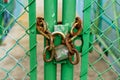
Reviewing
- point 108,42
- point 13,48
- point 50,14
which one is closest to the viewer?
point 50,14

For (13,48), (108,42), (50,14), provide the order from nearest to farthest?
(50,14) → (108,42) → (13,48)

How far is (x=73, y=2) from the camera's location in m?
1.38

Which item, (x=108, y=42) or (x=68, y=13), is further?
(x=108, y=42)

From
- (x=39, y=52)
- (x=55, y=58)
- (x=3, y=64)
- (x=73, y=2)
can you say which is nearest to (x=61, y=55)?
(x=55, y=58)

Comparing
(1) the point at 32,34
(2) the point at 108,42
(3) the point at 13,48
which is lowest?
(1) the point at 32,34

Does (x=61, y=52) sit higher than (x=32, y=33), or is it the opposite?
(x=32, y=33)

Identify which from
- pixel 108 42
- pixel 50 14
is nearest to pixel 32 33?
pixel 50 14

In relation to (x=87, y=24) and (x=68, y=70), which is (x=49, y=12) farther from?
(x=68, y=70)

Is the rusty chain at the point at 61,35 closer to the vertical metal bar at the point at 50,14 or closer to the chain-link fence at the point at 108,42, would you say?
the vertical metal bar at the point at 50,14

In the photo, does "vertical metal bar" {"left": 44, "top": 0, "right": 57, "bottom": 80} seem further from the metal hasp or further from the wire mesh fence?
the wire mesh fence

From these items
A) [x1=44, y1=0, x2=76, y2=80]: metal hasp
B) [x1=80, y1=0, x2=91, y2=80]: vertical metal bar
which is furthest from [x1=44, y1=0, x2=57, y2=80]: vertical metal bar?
[x1=80, y1=0, x2=91, y2=80]: vertical metal bar

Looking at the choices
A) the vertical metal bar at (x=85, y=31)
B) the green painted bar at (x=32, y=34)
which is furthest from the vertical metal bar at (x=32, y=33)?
the vertical metal bar at (x=85, y=31)

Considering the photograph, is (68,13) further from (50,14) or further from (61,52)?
(61,52)

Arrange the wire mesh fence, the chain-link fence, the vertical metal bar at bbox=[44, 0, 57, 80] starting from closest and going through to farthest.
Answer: the vertical metal bar at bbox=[44, 0, 57, 80], the chain-link fence, the wire mesh fence
